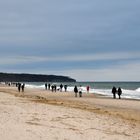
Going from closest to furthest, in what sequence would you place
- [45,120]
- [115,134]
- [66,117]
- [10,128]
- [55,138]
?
1. [55,138]
2. [10,128]
3. [115,134]
4. [45,120]
5. [66,117]

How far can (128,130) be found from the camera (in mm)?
16406

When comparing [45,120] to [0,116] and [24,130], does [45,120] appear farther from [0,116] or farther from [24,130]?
[24,130]

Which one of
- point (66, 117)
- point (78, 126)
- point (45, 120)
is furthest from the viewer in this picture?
point (66, 117)

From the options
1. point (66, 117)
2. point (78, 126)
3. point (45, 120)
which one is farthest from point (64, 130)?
point (66, 117)

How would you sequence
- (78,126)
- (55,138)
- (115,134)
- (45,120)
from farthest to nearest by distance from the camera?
1. (45,120)
2. (78,126)
3. (115,134)
4. (55,138)

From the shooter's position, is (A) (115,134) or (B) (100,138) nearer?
(B) (100,138)

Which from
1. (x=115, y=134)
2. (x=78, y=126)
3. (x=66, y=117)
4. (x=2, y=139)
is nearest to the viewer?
(x=2, y=139)

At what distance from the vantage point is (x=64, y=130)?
14883 millimetres

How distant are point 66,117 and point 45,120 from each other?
6.73 ft

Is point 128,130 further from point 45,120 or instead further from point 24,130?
point 24,130

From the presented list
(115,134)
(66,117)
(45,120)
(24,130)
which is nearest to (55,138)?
(24,130)

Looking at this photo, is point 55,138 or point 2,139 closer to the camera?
point 2,139

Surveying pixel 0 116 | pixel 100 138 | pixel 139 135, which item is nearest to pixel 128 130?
pixel 139 135

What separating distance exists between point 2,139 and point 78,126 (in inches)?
189
